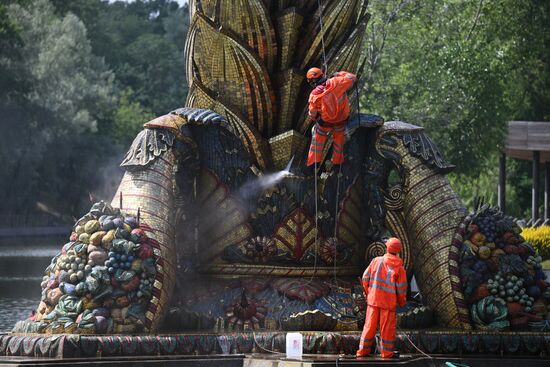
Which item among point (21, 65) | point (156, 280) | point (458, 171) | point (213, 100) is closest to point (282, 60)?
point (213, 100)

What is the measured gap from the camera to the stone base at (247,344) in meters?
19.3

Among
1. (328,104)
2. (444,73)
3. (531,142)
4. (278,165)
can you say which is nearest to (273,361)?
(328,104)

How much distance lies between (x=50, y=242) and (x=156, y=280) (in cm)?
4349

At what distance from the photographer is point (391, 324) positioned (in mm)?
19016

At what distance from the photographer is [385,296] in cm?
1898

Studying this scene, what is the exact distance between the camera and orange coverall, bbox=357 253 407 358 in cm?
1898

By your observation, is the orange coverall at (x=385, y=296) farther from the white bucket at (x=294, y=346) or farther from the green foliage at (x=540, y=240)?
the green foliage at (x=540, y=240)

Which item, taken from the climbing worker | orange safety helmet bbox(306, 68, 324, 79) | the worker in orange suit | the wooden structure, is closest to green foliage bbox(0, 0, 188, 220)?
the wooden structure

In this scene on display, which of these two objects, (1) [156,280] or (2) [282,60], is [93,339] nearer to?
(1) [156,280]

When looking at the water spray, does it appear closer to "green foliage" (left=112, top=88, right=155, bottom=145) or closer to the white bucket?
the white bucket

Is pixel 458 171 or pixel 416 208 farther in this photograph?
pixel 458 171

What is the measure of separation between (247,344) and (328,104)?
327cm

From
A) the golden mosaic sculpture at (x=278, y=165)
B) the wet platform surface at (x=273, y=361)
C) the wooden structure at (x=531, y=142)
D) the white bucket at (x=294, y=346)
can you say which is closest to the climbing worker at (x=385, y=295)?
the wet platform surface at (x=273, y=361)

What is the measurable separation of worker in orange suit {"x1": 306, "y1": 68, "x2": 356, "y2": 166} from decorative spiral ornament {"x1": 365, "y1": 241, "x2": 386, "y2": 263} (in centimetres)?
185
